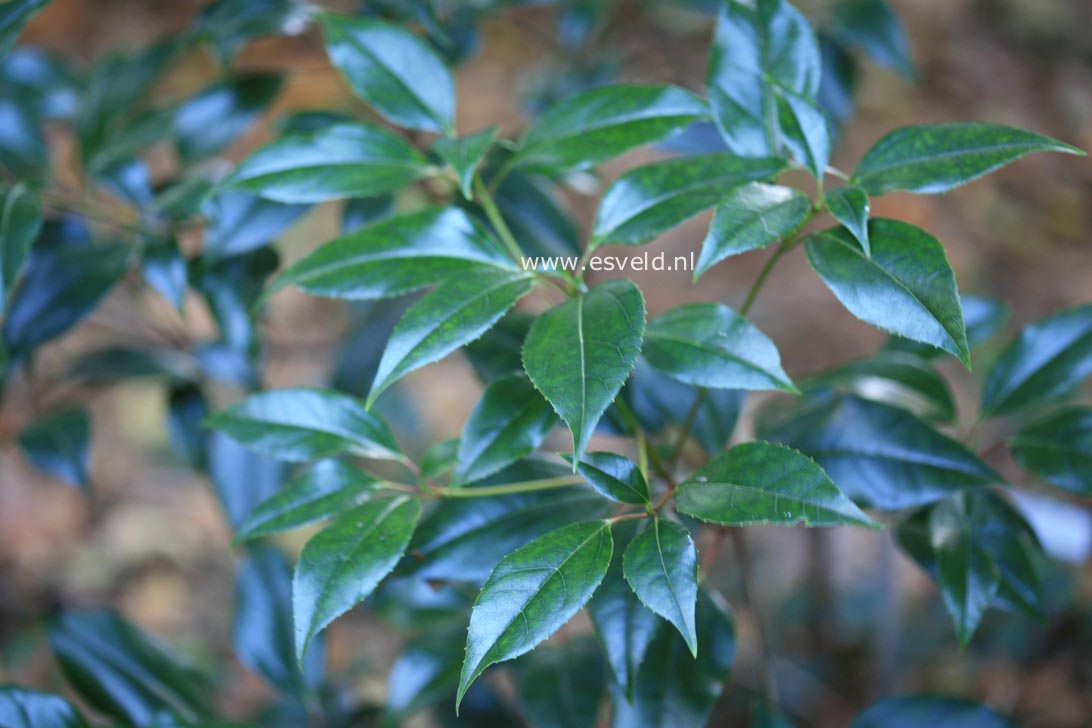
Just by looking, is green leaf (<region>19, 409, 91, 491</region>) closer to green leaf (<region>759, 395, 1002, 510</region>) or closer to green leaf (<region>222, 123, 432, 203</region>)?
green leaf (<region>222, 123, 432, 203</region>)

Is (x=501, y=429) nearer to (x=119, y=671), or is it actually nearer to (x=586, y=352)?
(x=586, y=352)

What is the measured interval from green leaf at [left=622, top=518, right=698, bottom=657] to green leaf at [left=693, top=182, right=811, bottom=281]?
136 mm

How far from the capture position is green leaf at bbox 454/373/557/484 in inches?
21.6

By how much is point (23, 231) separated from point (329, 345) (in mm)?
654

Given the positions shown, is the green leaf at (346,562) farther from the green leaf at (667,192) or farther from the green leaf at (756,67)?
the green leaf at (756,67)

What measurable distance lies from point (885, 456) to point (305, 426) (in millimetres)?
396

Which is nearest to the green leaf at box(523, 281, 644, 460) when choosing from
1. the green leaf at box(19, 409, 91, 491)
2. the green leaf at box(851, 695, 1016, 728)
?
the green leaf at box(851, 695, 1016, 728)

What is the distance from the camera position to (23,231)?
67cm

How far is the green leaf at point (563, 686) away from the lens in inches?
27.0

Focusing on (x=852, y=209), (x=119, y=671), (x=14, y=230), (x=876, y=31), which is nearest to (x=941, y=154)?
(x=852, y=209)

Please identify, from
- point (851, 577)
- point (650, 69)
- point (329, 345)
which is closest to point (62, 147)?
point (329, 345)

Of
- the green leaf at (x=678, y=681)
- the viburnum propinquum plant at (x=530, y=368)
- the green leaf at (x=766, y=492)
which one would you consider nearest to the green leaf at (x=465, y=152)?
the viburnum propinquum plant at (x=530, y=368)

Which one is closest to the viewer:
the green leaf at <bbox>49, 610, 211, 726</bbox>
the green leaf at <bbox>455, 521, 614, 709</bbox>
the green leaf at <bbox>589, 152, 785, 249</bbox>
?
the green leaf at <bbox>455, 521, 614, 709</bbox>

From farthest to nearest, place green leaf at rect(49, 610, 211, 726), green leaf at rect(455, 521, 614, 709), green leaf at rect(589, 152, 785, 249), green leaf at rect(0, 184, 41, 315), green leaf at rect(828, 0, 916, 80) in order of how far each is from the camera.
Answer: green leaf at rect(828, 0, 916, 80), green leaf at rect(49, 610, 211, 726), green leaf at rect(0, 184, 41, 315), green leaf at rect(589, 152, 785, 249), green leaf at rect(455, 521, 614, 709)
